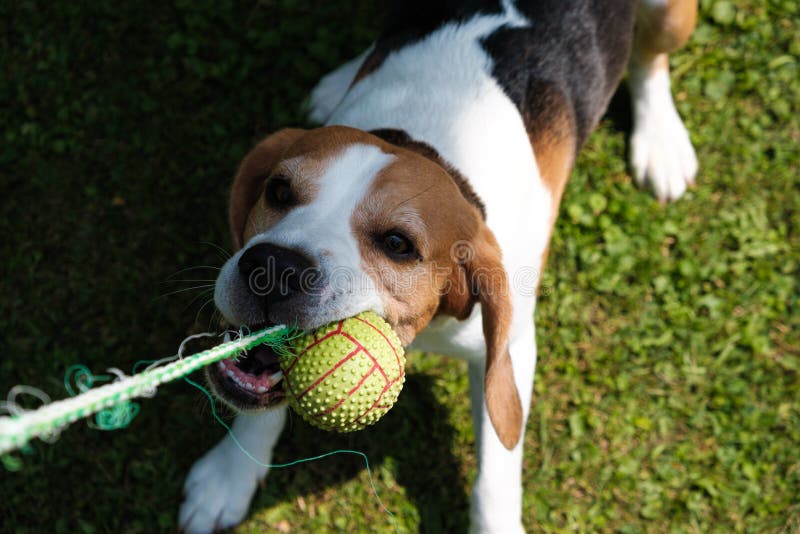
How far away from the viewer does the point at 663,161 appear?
4.75 metres

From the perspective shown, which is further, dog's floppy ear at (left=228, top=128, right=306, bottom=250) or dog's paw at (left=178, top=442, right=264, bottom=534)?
dog's paw at (left=178, top=442, right=264, bottom=534)

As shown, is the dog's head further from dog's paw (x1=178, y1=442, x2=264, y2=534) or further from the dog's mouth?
dog's paw (x1=178, y1=442, x2=264, y2=534)

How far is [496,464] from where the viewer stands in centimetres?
376

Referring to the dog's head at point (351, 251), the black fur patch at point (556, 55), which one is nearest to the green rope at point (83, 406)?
the dog's head at point (351, 251)

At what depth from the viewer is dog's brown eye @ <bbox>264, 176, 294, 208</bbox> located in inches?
109

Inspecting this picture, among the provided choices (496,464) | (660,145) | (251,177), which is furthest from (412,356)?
(660,145)

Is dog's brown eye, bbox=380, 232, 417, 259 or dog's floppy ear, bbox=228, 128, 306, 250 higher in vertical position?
dog's floppy ear, bbox=228, 128, 306, 250

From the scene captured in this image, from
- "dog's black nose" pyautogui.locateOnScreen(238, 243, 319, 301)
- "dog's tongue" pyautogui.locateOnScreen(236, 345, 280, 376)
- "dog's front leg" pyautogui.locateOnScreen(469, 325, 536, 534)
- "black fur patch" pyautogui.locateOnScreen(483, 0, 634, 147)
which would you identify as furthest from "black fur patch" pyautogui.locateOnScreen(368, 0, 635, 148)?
"dog's tongue" pyautogui.locateOnScreen(236, 345, 280, 376)

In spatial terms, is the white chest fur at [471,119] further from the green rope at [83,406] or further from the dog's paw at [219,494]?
the dog's paw at [219,494]

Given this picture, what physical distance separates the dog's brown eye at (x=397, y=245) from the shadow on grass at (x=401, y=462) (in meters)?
1.72

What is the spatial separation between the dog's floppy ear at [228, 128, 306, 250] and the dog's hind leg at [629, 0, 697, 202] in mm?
2571

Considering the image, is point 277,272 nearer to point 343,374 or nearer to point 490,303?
point 343,374

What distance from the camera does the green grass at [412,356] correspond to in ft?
13.8

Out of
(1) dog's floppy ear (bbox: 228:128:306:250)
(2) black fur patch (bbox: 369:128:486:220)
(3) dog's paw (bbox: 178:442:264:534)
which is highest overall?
(1) dog's floppy ear (bbox: 228:128:306:250)
